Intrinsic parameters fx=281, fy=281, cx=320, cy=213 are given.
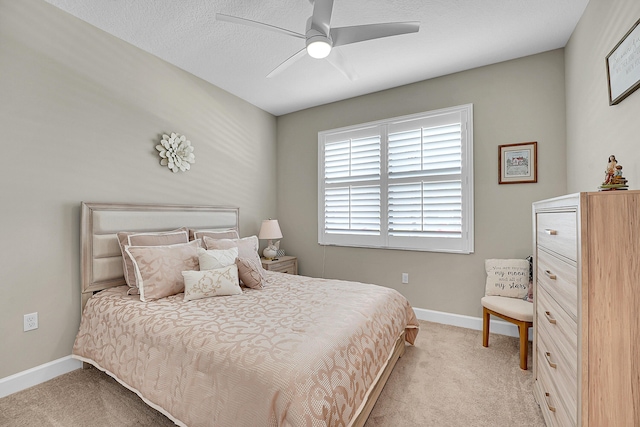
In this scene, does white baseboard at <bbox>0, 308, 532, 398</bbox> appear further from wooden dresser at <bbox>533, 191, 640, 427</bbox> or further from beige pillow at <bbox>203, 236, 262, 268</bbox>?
wooden dresser at <bbox>533, 191, 640, 427</bbox>

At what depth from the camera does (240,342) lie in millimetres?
1429

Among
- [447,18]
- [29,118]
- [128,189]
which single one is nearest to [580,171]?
[447,18]

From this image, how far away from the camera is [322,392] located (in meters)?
1.22

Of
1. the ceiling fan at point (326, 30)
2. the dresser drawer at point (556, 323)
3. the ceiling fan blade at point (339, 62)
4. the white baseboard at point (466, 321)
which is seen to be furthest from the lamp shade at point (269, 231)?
the dresser drawer at point (556, 323)

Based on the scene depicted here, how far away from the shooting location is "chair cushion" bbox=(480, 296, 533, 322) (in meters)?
2.24

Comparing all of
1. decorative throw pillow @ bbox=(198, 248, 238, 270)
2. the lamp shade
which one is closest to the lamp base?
the lamp shade

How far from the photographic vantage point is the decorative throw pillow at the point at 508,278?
2648 millimetres

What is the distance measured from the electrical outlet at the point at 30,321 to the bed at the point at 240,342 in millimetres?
272

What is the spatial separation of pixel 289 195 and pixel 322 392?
10.9 ft

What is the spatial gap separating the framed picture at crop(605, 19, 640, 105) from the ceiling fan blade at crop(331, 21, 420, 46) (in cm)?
109

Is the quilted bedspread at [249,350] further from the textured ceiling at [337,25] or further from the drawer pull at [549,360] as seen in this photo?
the textured ceiling at [337,25]

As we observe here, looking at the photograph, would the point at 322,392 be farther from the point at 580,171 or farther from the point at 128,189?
the point at 580,171

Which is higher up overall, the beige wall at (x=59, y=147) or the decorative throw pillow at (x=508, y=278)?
the beige wall at (x=59, y=147)

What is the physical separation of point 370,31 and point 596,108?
168 cm
